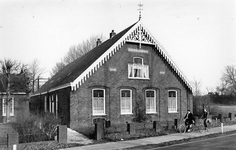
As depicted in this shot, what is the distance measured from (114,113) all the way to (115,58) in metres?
4.79

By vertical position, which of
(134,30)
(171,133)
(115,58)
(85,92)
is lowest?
(171,133)

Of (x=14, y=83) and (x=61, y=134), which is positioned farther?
(x=14, y=83)

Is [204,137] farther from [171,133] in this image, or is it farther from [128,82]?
[128,82]

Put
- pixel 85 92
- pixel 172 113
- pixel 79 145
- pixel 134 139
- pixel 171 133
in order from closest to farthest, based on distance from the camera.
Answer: pixel 79 145
pixel 134 139
pixel 171 133
pixel 85 92
pixel 172 113

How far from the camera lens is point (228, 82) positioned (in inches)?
2734

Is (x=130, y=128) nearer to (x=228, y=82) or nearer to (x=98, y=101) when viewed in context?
(x=98, y=101)

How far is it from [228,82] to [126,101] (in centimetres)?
5390

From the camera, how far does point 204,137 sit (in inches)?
656

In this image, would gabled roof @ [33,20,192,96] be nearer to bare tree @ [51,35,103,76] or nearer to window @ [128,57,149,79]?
window @ [128,57,149,79]

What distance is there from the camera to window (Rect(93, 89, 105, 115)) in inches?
866

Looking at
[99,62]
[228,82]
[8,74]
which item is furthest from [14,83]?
[228,82]

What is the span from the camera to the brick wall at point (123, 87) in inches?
837

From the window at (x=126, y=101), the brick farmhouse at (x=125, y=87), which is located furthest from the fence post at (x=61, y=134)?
the window at (x=126, y=101)

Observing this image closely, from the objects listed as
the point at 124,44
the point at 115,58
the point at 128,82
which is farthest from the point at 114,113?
the point at 124,44
